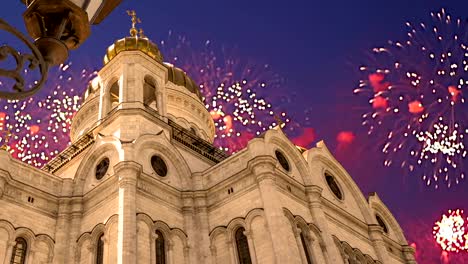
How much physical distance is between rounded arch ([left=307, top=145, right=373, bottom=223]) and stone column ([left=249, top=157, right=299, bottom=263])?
613 cm

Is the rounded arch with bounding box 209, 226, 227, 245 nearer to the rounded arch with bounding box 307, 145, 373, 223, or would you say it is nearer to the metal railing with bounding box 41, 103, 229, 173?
the metal railing with bounding box 41, 103, 229, 173

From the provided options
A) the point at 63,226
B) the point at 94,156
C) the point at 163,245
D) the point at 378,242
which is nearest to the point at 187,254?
the point at 163,245

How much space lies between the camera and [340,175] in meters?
29.5

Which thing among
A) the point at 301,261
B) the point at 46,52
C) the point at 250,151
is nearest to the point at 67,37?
the point at 46,52

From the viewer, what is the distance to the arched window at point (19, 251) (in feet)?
62.8

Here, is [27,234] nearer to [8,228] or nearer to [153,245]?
[8,228]

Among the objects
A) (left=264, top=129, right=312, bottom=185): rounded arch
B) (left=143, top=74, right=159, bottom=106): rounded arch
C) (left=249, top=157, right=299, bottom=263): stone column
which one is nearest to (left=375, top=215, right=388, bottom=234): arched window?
(left=264, top=129, right=312, bottom=185): rounded arch

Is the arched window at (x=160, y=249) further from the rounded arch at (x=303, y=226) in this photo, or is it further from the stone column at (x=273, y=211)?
the rounded arch at (x=303, y=226)

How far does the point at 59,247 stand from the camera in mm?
20641

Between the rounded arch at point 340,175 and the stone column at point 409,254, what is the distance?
13.3 feet

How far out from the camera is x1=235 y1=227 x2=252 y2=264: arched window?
67.1 feet

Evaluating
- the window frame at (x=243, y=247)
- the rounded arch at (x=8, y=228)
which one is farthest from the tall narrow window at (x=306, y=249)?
the rounded arch at (x=8, y=228)

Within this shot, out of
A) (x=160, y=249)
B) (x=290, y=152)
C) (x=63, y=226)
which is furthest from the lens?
(x=290, y=152)

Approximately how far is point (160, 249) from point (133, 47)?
1573 cm
